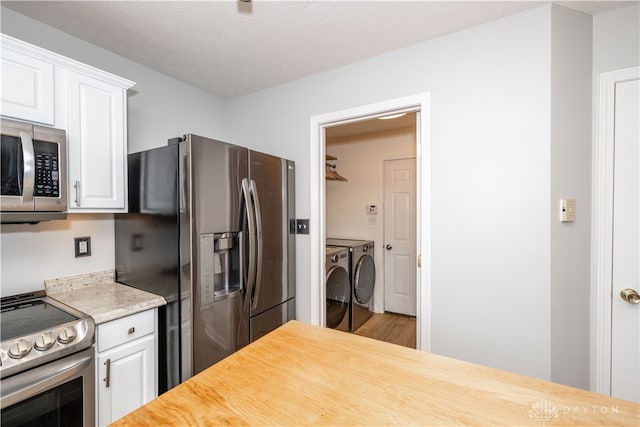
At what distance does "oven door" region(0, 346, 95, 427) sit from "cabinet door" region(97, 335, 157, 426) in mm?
61

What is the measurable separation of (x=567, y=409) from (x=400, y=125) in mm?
3290

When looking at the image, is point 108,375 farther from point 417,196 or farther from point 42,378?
point 417,196

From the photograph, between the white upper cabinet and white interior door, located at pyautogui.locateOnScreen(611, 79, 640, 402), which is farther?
white interior door, located at pyautogui.locateOnScreen(611, 79, 640, 402)

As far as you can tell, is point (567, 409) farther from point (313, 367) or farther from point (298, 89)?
point (298, 89)

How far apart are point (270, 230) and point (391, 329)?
2114 mm

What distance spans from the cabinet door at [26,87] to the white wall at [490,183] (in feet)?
6.30

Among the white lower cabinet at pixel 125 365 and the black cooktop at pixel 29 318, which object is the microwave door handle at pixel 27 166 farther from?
the white lower cabinet at pixel 125 365

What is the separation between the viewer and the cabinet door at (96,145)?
59.4 inches

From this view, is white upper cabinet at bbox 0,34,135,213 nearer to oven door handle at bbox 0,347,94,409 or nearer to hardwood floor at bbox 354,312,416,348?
oven door handle at bbox 0,347,94,409

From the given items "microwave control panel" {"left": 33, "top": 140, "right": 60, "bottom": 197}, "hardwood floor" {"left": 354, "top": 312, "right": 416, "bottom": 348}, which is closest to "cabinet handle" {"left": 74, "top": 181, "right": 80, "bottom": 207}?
"microwave control panel" {"left": 33, "top": 140, "right": 60, "bottom": 197}

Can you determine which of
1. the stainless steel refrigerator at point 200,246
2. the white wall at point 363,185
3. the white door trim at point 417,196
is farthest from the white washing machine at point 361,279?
the stainless steel refrigerator at point 200,246

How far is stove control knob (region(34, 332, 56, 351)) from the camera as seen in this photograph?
3.74 ft

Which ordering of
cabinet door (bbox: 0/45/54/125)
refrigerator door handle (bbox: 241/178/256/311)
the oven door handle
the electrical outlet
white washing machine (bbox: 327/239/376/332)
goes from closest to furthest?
the oven door handle, cabinet door (bbox: 0/45/54/125), the electrical outlet, refrigerator door handle (bbox: 241/178/256/311), white washing machine (bbox: 327/239/376/332)

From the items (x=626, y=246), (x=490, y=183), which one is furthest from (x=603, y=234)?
(x=490, y=183)
